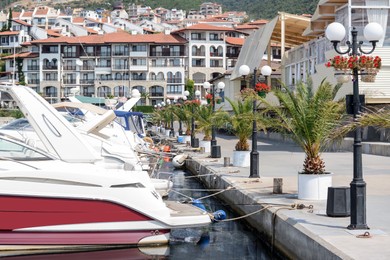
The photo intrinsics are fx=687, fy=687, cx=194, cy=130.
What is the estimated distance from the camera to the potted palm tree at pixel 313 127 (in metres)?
16.4

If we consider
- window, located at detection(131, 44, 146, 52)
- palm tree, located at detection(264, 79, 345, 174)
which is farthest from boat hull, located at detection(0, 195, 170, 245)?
window, located at detection(131, 44, 146, 52)

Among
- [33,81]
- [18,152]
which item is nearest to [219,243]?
[18,152]

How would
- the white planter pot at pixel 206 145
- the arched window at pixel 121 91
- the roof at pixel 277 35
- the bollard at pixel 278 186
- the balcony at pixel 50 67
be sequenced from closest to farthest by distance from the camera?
the bollard at pixel 278 186
the white planter pot at pixel 206 145
the roof at pixel 277 35
the arched window at pixel 121 91
the balcony at pixel 50 67

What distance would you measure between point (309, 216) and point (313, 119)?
333 cm

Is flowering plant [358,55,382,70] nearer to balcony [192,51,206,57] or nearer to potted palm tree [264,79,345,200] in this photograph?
potted palm tree [264,79,345,200]

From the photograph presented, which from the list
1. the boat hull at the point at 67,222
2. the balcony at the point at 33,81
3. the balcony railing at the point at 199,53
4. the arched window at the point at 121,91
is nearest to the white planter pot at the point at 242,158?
the boat hull at the point at 67,222

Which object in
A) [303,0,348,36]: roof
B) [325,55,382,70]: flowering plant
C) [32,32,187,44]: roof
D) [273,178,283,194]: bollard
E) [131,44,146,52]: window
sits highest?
[32,32,187,44]: roof

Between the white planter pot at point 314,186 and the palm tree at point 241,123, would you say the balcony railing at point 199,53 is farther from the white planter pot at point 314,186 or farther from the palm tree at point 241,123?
the white planter pot at point 314,186

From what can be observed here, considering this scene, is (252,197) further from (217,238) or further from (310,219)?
(310,219)

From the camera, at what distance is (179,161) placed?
32031 millimetres

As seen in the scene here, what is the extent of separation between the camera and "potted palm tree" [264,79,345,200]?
16.4 metres

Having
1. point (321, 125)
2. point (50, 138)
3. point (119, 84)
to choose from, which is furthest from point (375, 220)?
point (119, 84)

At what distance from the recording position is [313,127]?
54.9 feet

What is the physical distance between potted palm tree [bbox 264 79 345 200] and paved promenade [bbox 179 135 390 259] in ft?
1.55
